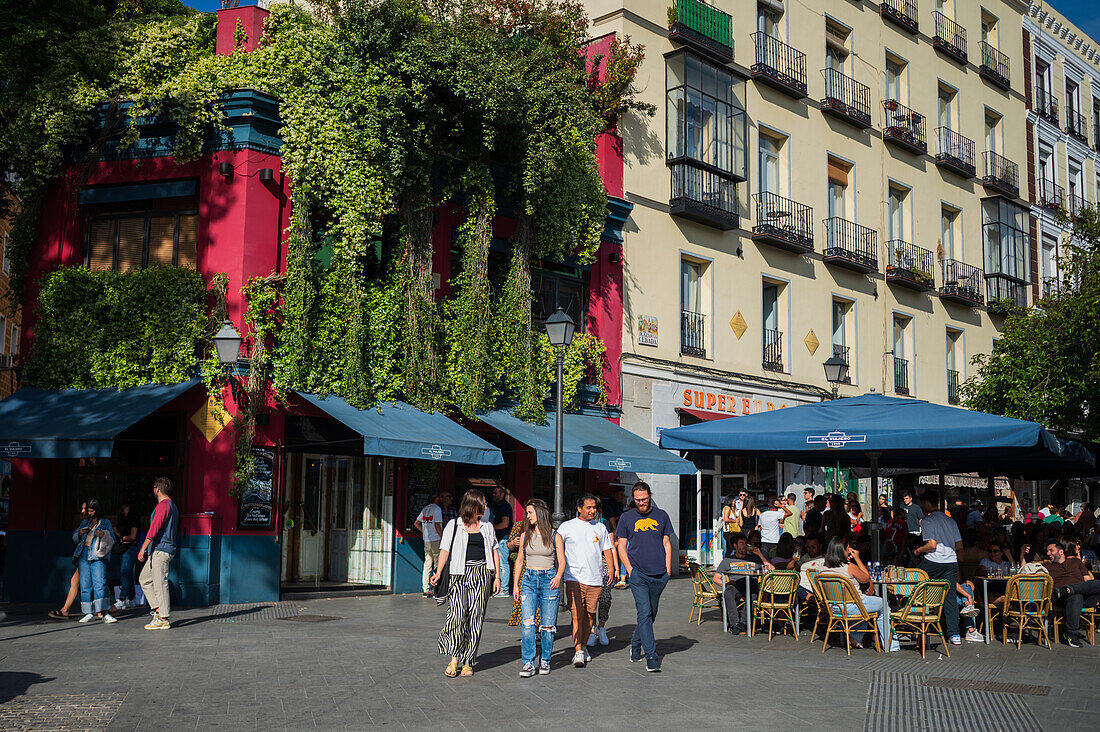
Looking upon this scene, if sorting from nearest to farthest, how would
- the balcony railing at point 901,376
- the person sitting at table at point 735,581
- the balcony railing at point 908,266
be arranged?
the person sitting at table at point 735,581 < the balcony railing at point 908,266 < the balcony railing at point 901,376

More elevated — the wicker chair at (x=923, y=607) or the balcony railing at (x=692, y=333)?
the balcony railing at (x=692, y=333)

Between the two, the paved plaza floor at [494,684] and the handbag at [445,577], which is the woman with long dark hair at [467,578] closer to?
the handbag at [445,577]

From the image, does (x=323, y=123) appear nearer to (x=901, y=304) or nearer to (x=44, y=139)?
(x=44, y=139)

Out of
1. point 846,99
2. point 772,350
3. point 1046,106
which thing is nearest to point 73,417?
point 772,350

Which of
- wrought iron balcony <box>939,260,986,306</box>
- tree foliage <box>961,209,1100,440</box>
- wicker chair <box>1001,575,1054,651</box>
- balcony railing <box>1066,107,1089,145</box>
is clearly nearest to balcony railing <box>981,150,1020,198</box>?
wrought iron balcony <box>939,260,986,306</box>

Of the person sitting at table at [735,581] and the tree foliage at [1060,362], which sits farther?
the tree foliage at [1060,362]

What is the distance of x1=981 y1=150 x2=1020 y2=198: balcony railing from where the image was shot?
104 feet

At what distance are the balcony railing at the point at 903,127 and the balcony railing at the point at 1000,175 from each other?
3.66 metres

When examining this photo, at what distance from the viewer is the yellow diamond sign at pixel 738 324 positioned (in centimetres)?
2328

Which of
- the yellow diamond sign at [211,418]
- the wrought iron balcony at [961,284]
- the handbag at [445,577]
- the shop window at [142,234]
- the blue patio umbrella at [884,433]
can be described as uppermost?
the wrought iron balcony at [961,284]

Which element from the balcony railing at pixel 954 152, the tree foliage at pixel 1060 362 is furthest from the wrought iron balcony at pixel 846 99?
the tree foliage at pixel 1060 362

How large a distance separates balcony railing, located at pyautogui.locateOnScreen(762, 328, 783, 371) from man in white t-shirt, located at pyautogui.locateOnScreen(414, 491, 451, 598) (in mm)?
9984

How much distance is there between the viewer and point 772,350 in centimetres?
2439

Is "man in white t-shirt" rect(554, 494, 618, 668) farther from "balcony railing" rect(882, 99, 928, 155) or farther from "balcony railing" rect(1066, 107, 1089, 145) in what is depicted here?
"balcony railing" rect(1066, 107, 1089, 145)
